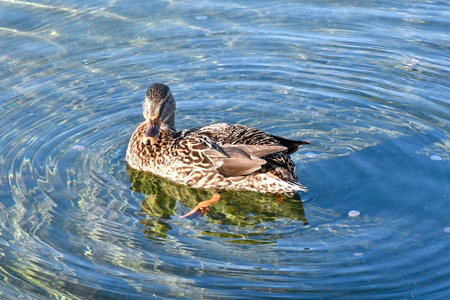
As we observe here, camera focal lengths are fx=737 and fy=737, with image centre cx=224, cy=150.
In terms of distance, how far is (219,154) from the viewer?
7.81 meters

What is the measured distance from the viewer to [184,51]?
10516mm

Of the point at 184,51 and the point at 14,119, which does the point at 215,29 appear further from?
the point at 14,119

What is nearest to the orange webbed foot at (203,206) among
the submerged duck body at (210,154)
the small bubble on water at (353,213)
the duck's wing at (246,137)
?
the submerged duck body at (210,154)

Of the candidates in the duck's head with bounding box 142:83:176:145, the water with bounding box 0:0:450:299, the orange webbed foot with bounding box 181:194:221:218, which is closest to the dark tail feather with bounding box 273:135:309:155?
the water with bounding box 0:0:450:299

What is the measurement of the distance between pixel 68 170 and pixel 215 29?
4.00 metres

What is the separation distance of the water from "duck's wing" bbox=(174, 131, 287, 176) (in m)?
0.33

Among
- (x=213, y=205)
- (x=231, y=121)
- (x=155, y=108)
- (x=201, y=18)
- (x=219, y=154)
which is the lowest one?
(x=213, y=205)

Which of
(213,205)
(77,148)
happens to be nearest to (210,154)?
(213,205)

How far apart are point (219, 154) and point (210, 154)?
125mm

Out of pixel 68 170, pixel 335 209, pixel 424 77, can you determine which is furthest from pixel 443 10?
pixel 68 170

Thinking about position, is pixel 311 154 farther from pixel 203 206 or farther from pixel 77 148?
pixel 77 148

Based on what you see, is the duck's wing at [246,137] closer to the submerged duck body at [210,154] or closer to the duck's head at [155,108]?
the submerged duck body at [210,154]

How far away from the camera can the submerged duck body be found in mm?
7551

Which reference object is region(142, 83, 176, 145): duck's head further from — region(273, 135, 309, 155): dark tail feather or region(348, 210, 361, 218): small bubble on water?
region(348, 210, 361, 218): small bubble on water
